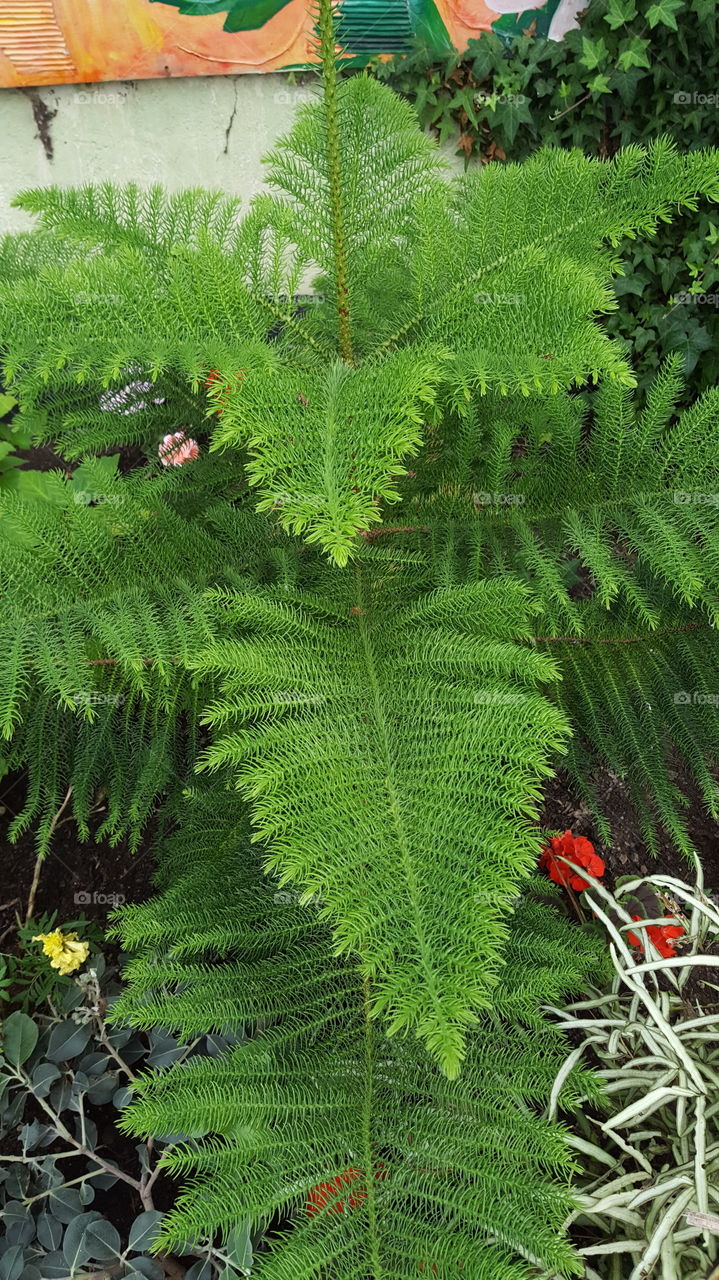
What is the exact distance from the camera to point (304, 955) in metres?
0.83

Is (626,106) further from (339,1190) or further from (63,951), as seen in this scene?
(339,1190)

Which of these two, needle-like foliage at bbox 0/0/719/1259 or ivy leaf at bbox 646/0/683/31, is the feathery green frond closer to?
needle-like foliage at bbox 0/0/719/1259

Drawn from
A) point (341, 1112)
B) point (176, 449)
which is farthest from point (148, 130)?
point (341, 1112)

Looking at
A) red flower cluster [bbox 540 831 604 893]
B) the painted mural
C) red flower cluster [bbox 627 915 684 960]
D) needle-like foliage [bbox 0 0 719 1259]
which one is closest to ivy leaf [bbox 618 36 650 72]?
the painted mural

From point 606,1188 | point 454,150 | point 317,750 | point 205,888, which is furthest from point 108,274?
point 454,150

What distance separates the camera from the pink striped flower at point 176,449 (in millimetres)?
961

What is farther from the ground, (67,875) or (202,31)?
(202,31)

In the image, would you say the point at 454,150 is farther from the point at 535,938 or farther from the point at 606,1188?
the point at 606,1188

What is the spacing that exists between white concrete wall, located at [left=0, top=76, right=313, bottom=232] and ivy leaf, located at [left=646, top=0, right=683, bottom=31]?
89cm

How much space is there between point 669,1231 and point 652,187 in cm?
95

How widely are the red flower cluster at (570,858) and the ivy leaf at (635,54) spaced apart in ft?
6.66

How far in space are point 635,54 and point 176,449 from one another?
1970mm

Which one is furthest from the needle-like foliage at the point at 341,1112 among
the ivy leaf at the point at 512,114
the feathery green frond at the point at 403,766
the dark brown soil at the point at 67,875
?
the ivy leaf at the point at 512,114

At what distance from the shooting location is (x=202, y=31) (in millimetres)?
2203
